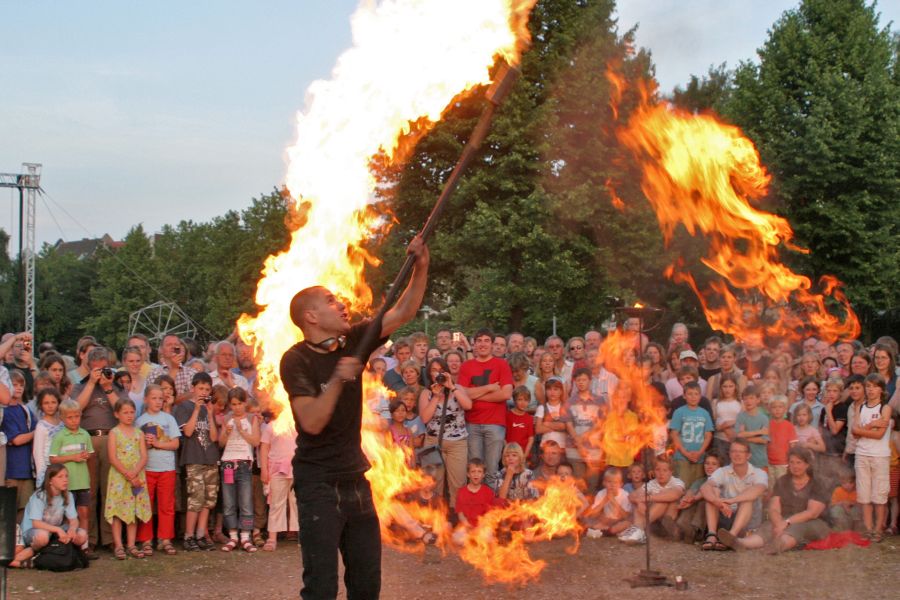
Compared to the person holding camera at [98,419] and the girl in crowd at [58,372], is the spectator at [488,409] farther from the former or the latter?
the girl in crowd at [58,372]

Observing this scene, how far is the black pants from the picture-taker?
12.6ft

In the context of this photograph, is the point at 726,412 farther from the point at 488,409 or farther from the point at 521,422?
the point at 488,409

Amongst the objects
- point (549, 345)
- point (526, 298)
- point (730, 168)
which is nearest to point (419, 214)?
point (526, 298)

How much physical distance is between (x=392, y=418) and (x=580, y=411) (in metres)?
1.81

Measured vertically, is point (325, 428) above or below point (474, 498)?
A: above

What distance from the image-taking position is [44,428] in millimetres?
7406

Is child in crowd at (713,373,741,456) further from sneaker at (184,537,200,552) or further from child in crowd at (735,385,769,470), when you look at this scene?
sneaker at (184,537,200,552)

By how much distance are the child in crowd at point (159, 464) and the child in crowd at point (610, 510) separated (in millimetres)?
3724

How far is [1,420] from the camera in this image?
7301 millimetres

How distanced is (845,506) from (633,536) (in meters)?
2.07

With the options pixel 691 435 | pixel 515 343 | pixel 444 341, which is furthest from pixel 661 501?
pixel 444 341

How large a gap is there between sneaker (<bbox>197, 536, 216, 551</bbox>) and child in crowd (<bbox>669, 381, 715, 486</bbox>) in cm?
431

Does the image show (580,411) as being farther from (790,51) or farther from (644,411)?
(790,51)

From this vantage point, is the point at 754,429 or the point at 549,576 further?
the point at 754,429
